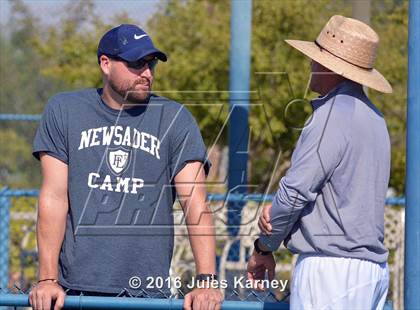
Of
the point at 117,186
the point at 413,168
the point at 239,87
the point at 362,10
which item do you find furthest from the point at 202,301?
the point at 239,87

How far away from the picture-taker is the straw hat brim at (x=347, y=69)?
414cm

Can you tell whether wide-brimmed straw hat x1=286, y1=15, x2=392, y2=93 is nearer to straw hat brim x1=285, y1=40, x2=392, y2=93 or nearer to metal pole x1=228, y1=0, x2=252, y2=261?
straw hat brim x1=285, y1=40, x2=392, y2=93

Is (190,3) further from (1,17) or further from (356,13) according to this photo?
(356,13)

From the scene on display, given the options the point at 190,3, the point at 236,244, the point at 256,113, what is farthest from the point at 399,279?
the point at 190,3

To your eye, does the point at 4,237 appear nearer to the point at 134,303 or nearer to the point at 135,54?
the point at 135,54

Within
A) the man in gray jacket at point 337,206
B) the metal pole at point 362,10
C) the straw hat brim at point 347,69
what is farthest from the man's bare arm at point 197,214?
the metal pole at point 362,10

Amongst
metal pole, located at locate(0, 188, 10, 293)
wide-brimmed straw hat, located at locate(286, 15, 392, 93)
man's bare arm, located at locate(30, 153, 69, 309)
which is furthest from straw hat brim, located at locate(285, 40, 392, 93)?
metal pole, located at locate(0, 188, 10, 293)

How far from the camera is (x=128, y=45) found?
4.70m

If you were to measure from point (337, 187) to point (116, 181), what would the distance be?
40.1 inches

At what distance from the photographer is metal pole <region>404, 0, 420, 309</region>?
4.06 m

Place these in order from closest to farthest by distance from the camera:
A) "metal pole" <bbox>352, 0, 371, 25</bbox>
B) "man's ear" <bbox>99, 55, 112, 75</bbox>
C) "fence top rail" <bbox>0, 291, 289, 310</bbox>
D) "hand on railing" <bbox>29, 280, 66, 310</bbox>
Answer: "fence top rail" <bbox>0, 291, 289, 310</bbox>
"hand on railing" <bbox>29, 280, 66, 310</bbox>
"man's ear" <bbox>99, 55, 112, 75</bbox>
"metal pole" <bbox>352, 0, 371, 25</bbox>

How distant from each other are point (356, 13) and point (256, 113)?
312cm

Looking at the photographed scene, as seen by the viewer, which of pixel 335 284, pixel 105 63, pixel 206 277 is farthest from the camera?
pixel 105 63

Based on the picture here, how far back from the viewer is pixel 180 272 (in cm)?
902
